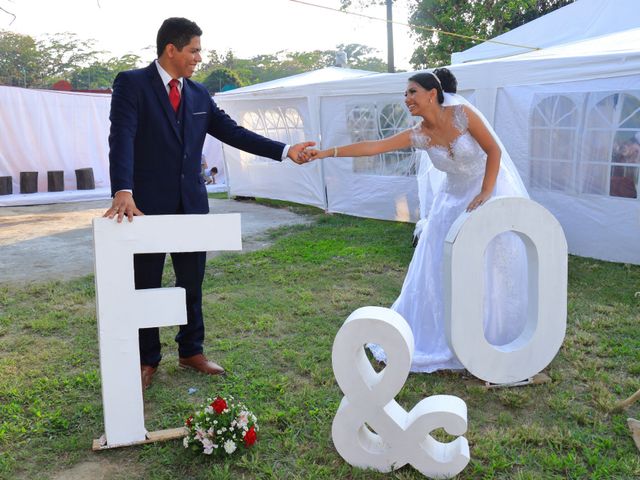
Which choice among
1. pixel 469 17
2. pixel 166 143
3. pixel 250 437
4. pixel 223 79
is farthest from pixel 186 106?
pixel 223 79

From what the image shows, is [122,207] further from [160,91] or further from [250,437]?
[250,437]

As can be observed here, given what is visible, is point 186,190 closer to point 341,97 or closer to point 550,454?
point 550,454

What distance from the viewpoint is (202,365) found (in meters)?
3.82

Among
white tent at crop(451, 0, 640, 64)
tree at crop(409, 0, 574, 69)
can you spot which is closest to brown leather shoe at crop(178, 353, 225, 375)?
white tent at crop(451, 0, 640, 64)

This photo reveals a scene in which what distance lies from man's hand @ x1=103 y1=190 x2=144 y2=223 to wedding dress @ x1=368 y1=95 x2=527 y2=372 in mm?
1799

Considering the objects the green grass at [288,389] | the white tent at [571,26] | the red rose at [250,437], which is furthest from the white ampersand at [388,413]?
the white tent at [571,26]

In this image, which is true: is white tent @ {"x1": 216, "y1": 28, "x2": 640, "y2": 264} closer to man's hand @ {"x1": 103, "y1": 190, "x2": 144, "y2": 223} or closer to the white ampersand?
the white ampersand

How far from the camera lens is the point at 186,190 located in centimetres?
350

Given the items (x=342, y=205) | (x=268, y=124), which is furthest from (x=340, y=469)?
(x=268, y=124)

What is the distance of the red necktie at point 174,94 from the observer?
3415mm

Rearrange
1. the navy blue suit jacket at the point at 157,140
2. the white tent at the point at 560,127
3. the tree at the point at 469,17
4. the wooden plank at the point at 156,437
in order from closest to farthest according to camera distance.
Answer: the wooden plank at the point at 156,437
the navy blue suit jacket at the point at 157,140
the white tent at the point at 560,127
the tree at the point at 469,17

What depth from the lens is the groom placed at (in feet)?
10.7

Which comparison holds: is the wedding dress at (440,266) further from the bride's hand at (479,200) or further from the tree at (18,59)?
the tree at (18,59)

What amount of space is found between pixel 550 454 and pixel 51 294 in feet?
15.4
